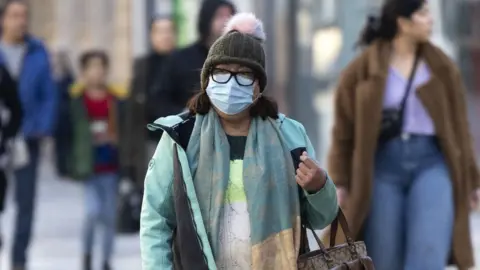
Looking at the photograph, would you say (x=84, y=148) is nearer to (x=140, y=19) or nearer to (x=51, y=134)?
(x=51, y=134)

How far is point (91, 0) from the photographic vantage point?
2647 cm

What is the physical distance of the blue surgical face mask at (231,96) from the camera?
3934 millimetres

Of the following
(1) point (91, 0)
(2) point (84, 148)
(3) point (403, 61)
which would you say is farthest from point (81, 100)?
(1) point (91, 0)

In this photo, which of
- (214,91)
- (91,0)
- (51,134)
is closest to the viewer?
(214,91)

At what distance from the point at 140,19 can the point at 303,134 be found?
825 centimetres

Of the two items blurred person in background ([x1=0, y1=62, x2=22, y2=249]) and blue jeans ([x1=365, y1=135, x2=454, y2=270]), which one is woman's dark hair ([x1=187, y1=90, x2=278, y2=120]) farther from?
blurred person in background ([x1=0, y1=62, x2=22, y2=249])

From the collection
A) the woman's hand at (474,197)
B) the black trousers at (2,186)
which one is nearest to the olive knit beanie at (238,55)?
the woman's hand at (474,197)

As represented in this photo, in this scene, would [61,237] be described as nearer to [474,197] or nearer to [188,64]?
[188,64]

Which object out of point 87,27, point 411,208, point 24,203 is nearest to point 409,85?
point 411,208

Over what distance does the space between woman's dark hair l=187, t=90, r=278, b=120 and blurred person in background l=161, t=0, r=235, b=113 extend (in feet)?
7.36

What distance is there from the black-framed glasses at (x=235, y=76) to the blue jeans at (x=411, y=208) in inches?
75.2

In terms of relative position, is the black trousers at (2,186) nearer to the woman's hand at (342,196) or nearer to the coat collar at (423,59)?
the woman's hand at (342,196)

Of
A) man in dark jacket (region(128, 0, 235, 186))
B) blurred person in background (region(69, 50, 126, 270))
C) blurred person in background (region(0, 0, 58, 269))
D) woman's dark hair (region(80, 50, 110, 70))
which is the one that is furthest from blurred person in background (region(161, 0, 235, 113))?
woman's dark hair (region(80, 50, 110, 70))

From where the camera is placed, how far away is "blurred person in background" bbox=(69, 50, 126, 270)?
28.6 ft
